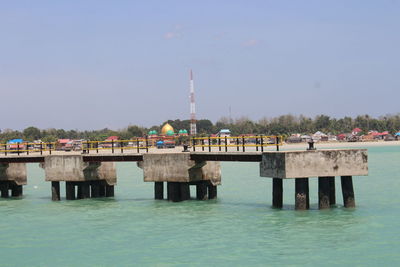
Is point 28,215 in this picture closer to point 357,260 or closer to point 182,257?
point 182,257

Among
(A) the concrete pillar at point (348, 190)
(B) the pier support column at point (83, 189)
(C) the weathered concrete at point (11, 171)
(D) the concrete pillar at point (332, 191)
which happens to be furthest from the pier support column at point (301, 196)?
(C) the weathered concrete at point (11, 171)

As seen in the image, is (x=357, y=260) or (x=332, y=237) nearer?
(x=357, y=260)

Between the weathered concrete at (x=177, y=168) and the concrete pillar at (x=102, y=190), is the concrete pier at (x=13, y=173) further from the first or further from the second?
the weathered concrete at (x=177, y=168)

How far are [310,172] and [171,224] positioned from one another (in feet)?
23.6

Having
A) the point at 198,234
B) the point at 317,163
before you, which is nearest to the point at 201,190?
the point at 317,163

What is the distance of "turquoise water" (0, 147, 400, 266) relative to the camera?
2544 cm

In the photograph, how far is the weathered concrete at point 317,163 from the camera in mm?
32406

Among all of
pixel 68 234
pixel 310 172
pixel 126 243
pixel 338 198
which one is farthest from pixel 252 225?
pixel 338 198

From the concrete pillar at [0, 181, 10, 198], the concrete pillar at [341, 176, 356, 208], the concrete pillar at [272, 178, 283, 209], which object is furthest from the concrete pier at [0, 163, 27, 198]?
the concrete pillar at [341, 176, 356, 208]

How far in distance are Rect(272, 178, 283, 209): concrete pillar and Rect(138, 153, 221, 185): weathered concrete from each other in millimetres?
5098

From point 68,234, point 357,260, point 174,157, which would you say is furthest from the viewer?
point 174,157

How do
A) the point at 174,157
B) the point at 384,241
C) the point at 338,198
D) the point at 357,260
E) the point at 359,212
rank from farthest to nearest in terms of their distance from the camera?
the point at 338,198 < the point at 174,157 < the point at 359,212 < the point at 384,241 < the point at 357,260

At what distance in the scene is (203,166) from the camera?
129 ft

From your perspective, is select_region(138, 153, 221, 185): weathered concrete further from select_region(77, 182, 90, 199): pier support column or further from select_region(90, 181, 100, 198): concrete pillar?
select_region(90, 181, 100, 198): concrete pillar
